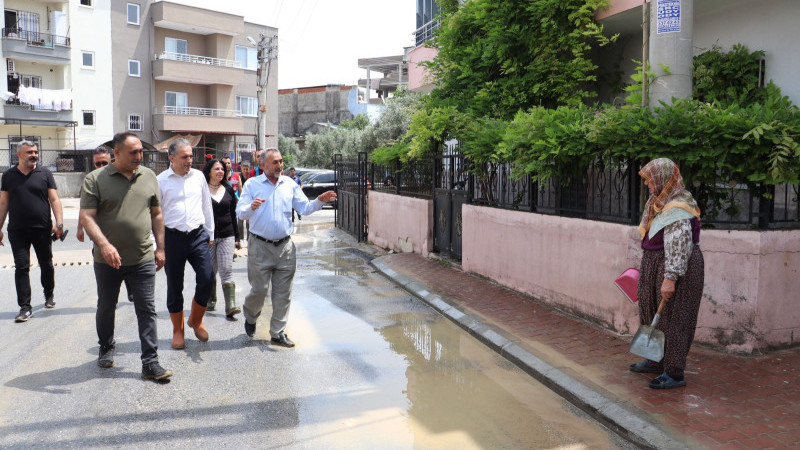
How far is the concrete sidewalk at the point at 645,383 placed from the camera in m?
4.26

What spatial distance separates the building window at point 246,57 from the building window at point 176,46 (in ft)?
15.1

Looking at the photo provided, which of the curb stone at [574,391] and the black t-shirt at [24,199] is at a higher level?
the black t-shirt at [24,199]

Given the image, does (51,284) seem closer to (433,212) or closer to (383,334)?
(383,334)

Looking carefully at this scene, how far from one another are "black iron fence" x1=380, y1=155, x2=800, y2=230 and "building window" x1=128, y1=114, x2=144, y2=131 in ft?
111

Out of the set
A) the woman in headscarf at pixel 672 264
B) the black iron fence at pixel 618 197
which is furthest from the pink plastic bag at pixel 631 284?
the black iron fence at pixel 618 197

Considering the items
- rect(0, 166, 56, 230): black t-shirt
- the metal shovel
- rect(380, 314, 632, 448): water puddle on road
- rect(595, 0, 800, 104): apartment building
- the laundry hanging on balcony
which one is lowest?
rect(380, 314, 632, 448): water puddle on road

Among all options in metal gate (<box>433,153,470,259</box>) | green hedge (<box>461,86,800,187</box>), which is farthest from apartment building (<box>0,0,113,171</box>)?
green hedge (<box>461,86,800,187</box>)

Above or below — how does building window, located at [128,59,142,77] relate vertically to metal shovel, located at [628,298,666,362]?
above

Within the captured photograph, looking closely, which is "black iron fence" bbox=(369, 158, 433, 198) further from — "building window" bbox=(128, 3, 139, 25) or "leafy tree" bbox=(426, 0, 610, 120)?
"building window" bbox=(128, 3, 139, 25)

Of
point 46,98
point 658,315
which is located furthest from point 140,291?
point 46,98

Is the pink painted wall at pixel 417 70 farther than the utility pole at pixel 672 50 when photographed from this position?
Yes

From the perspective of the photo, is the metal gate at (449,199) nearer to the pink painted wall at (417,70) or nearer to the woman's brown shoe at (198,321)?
the woman's brown shoe at (198,321)

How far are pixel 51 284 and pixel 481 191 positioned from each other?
20.9 ft

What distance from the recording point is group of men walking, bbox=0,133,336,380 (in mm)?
5348
